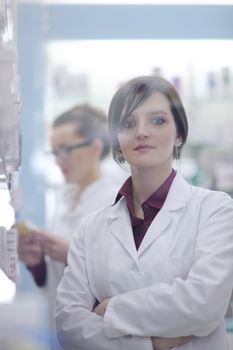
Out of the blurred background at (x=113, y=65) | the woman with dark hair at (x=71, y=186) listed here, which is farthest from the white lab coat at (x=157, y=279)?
the blurred background at (x=113, y=65)

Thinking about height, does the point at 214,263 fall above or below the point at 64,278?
above

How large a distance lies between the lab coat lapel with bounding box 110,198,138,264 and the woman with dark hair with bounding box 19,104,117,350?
0.16m

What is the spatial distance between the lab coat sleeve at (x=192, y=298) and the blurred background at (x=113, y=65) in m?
0.48

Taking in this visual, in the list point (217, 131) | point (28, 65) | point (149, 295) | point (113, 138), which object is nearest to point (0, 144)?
point (113, 138)

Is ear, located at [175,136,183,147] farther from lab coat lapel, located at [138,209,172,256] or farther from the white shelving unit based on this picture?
the white shelving unit

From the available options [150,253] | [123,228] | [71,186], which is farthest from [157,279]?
[71,186]

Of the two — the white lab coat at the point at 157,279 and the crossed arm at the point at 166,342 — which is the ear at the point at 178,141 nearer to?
the white lab coat at the point at 157,279

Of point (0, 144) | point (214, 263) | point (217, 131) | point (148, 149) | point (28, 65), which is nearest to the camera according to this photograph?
point (0, 144)

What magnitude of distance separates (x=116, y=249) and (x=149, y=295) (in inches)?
6.7

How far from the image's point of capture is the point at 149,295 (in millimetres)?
1592

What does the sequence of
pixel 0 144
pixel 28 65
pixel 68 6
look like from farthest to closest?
pixel 68 6 → pixel 28 65 → pixel 0 144

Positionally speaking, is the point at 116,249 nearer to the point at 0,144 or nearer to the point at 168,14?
the point at 0,144

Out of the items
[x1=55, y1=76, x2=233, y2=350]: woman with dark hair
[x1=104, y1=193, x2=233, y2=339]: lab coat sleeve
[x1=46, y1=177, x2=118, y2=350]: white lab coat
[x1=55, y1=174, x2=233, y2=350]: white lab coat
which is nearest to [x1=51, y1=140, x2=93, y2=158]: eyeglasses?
[x1=46, y1=177, x2=118, y2=350]: white lab coat

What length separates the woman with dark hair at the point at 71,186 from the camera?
78.1 inches
